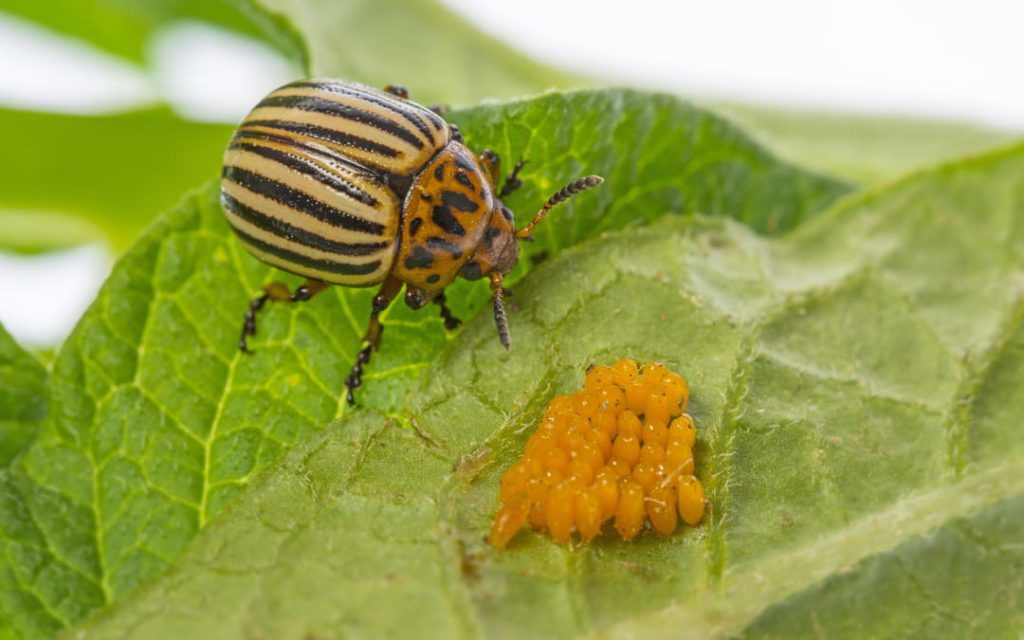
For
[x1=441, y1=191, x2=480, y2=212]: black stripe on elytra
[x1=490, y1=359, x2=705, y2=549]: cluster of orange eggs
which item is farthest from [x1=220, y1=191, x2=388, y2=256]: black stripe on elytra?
[x1=490, y1=359, x2=705, y2=549]: cluster of orange eggs

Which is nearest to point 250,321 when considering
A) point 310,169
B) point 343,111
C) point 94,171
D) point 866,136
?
point 310,169

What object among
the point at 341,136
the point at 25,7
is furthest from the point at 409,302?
the point at 25,7

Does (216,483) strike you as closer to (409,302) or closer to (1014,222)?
(409,302)

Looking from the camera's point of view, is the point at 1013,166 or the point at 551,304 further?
the point at 1013,166

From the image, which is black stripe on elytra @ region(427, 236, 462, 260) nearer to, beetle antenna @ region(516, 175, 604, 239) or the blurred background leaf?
beetle antenna @ region(516, 175, 604, 239)

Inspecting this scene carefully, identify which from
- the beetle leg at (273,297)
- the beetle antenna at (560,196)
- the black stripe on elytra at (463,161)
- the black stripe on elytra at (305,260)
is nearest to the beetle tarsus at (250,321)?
the beetle leg at (273,297)

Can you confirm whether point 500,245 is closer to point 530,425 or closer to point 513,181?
point 513,181

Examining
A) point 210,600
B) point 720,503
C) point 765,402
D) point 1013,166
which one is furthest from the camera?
point 1013,166

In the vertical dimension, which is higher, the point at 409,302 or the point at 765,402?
the point at 409,302
